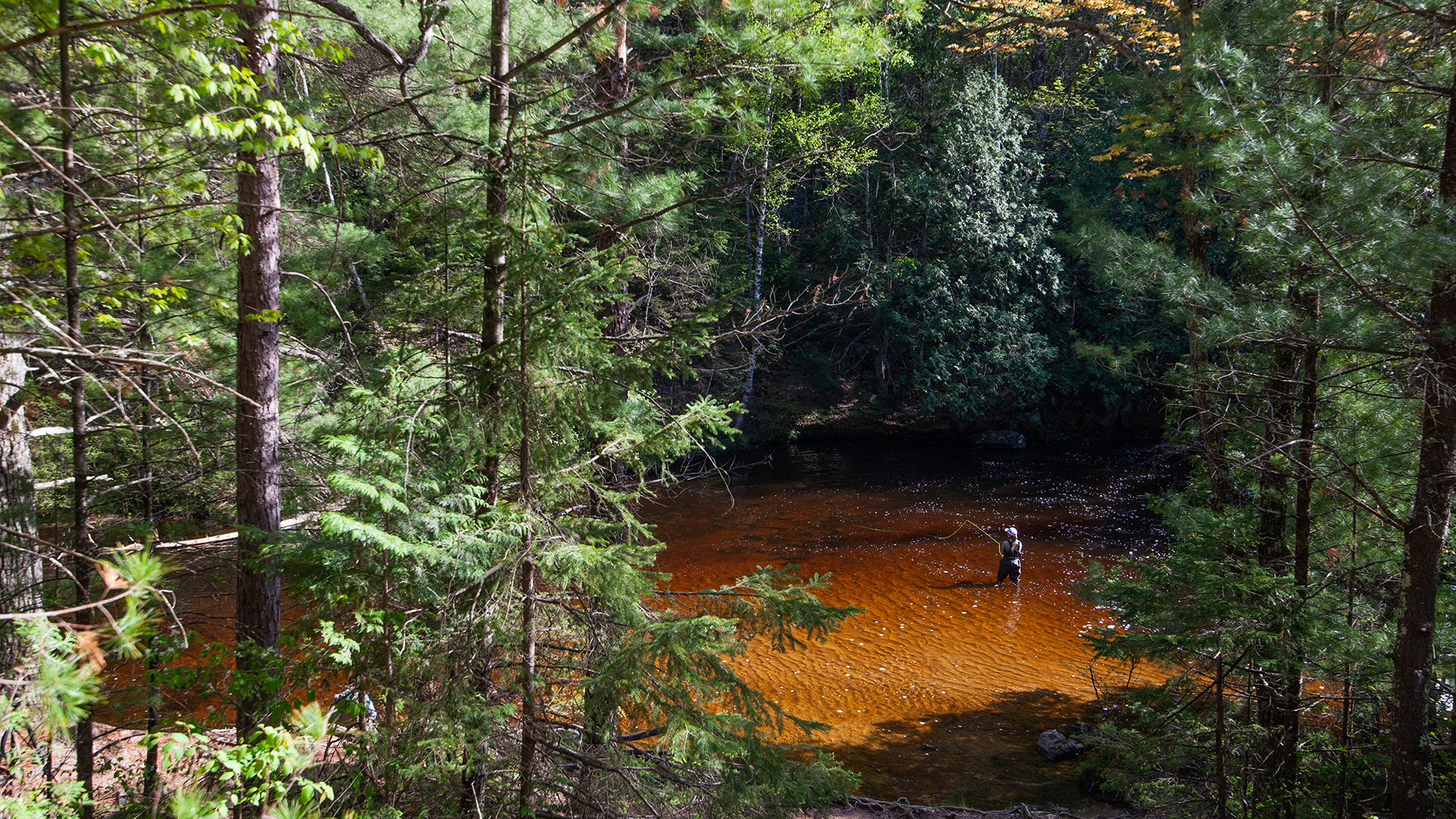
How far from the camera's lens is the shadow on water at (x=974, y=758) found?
682 centimetres

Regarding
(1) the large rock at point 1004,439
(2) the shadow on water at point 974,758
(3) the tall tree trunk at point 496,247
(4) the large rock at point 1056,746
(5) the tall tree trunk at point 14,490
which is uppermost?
(3) the tall tree trunk at point 496,247

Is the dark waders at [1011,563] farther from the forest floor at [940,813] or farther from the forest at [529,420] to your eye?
the forest floor at [940,813]

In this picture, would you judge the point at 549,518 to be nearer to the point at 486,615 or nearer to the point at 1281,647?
the point at 486,615

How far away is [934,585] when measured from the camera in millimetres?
11945

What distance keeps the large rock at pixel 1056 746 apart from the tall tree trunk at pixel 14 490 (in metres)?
8.27

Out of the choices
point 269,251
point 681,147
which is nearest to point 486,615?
point 269,251

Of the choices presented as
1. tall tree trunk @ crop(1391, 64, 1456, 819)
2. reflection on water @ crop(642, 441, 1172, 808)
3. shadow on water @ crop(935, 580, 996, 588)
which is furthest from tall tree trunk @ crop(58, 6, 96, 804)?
shadow on water @ crop(935, 580, 996, 588)

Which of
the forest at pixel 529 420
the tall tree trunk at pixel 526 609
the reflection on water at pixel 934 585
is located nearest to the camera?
the forest at pixel 529 420

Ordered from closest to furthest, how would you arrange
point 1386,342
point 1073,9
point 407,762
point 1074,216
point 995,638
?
1. point 407,762
2. point 1386,342
3. point 1074,216
4. point 995,638
5. point 1073,9

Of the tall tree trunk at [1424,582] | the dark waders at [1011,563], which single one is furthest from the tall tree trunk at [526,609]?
the dark waders at [1011,563]

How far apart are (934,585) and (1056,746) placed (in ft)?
14.8

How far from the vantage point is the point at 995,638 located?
33.4 ft

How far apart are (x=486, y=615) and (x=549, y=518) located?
1.75 feet

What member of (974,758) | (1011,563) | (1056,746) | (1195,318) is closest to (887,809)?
(974,758)
